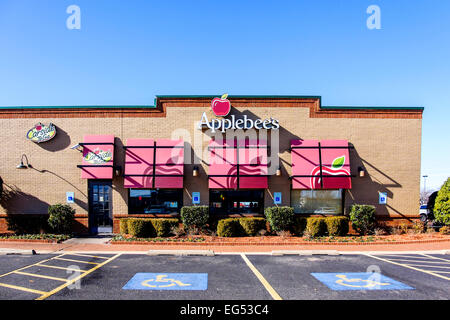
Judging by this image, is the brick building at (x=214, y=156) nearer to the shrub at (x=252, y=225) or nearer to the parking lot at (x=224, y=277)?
the shrub at (x=252, y=225)

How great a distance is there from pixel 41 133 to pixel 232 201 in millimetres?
12153

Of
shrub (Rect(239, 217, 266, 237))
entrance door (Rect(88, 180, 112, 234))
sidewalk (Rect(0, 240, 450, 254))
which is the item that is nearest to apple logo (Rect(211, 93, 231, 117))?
shrub (Rect(239, 217, 266, 237))

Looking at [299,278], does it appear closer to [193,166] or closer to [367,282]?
[367,282]

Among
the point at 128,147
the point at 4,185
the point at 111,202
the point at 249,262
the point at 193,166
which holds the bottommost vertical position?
the point at 249,262

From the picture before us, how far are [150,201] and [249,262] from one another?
24.6 ft

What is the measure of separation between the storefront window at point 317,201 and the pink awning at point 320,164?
797mm

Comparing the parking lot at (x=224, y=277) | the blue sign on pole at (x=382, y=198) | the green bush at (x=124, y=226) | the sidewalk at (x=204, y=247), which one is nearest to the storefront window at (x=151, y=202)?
the green bush at (x=124, y=226)

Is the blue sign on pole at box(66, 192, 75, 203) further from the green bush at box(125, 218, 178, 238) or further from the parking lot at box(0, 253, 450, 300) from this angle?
the parking lot at box(0, 253, 450, 300)

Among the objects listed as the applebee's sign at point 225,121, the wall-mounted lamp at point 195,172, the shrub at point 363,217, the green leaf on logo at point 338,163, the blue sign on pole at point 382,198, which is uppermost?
the applebee's sign at point 225,121

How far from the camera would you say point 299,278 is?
7.52 m

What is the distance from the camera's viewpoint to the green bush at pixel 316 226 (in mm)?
12953

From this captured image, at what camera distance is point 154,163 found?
1381 cm

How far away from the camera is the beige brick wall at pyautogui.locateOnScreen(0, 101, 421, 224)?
14.2 metres
